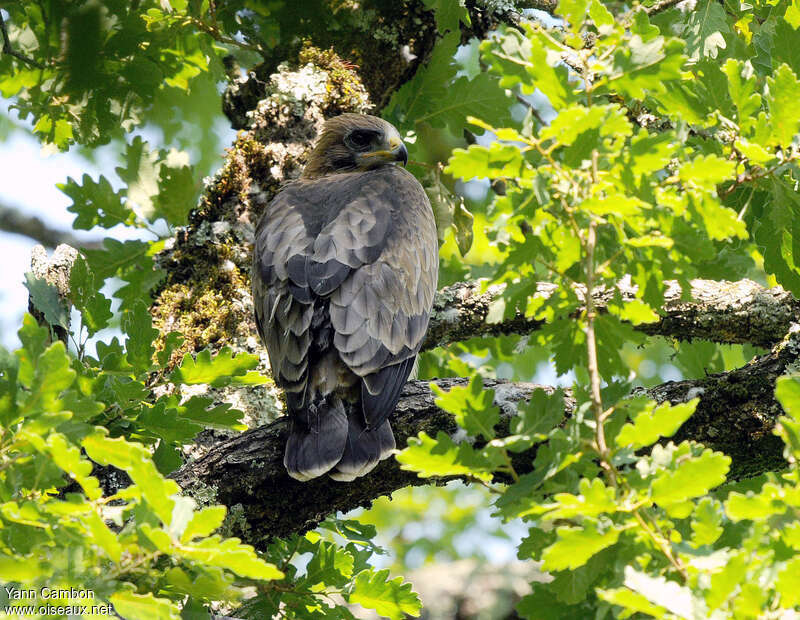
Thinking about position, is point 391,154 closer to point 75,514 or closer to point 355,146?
point 355,146

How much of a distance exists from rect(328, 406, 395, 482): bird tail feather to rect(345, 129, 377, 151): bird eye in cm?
204

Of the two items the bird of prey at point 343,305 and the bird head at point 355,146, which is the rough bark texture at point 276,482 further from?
the bird head at point 355,146

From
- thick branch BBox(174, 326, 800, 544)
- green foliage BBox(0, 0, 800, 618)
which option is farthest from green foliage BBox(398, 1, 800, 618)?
thick branch BBox(174, 326, 800, 544)

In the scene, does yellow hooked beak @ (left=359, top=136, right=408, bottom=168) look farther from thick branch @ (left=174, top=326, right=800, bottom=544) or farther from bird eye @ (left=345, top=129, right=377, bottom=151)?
thick branch @ (left=174, top=326, right=800, bottom=544)

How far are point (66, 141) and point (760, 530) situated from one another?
13.4ft

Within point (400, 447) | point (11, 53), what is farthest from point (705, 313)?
point (11, 53)

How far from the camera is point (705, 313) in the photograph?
393 cm

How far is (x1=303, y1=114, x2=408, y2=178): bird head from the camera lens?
4.74m

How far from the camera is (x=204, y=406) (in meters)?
2.90

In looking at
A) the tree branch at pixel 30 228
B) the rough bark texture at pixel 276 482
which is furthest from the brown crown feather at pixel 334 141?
the tree branch at pixel 30 228

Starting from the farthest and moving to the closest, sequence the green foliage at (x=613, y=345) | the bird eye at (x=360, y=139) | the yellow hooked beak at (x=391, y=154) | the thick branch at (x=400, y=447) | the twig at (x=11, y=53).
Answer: the bird eye at (x=360, y=139), the yellow hooked beak at (x=391, y=154), the twig at (x=11, y=53), the thick branch at (x=400, y=447), the green foliage at (x=613, y=345)

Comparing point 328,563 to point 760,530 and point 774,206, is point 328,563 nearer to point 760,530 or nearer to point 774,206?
point 760,530

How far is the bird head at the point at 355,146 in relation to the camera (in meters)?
4.74

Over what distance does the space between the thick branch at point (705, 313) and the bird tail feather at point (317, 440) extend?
80 centimetres
